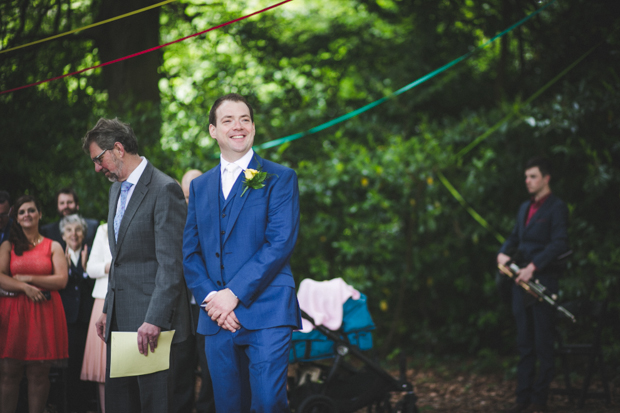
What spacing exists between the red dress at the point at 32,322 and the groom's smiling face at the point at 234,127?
2027mm

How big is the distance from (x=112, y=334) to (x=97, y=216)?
309 centimetres

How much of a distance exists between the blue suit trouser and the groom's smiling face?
0.89 m

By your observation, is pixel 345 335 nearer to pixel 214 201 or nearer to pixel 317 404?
pixel 317 404

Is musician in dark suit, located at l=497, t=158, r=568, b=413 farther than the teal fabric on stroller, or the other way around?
musician in dark suit, located at l=497, t=158, r=568, b=413

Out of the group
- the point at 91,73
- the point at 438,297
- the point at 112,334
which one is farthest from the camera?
the point at 438,297

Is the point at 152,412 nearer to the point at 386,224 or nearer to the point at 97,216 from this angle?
the point at 97,216

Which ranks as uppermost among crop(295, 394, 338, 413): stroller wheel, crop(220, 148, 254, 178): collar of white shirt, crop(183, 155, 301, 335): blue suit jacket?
crop(220, 148, 254, 178): collar of white shirt

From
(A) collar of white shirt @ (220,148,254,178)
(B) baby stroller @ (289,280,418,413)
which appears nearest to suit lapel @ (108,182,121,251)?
(A) collar of white shirt @ (220,148,254,178)

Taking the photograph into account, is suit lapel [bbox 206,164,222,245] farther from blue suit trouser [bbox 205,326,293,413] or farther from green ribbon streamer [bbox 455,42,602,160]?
green ribbon streamer [bbox 455,42,602,160]

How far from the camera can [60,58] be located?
7176mm

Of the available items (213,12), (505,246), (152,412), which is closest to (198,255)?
(152,412)

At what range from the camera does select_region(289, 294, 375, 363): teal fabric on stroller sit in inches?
175

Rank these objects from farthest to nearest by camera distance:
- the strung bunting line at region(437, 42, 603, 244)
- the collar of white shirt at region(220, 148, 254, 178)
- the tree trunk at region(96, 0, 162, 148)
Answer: the tree trunk at region(96, 0, 162, 148)
the strung bunting line at region(437, 42, 603, 244)
the collar of white shirt at region(220, 148, 254, 178)

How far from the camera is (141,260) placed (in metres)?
3.05
